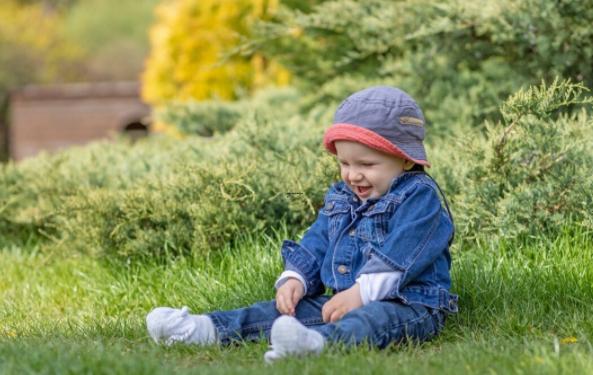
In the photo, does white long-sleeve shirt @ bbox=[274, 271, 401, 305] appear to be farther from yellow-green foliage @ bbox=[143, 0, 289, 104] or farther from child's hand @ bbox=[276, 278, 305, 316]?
yellow-green foliage @ bbox=[143, 0, 289, 104]

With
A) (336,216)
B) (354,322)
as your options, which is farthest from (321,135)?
(354,322)

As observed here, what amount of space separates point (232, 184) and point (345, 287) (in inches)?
59.3

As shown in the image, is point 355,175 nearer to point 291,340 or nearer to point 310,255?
point 310,255

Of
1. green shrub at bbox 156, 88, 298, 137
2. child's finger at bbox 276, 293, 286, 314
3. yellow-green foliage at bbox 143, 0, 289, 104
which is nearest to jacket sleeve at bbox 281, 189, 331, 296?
child's finger at bbox 276, 293, 286, 314

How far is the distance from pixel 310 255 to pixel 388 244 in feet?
1.46

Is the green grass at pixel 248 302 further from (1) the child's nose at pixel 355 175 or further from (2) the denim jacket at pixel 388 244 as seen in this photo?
(1) the child's nose at pixel 355 175

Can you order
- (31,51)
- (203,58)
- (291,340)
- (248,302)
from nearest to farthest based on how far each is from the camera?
1. (291,340)
2. (248,302)
3. (203,58)
4. (31,51)

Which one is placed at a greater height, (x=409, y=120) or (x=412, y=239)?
(x=409, y=120)

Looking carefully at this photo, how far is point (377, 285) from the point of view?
3432 mm

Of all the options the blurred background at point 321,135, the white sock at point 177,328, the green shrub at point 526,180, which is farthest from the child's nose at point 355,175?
the green shrub at point 526,180

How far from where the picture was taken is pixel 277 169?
203 inches

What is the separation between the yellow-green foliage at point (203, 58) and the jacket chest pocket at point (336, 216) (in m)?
6.32

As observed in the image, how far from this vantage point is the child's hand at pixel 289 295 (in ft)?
11.9

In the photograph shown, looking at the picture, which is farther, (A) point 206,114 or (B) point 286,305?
(A) point 206,114
